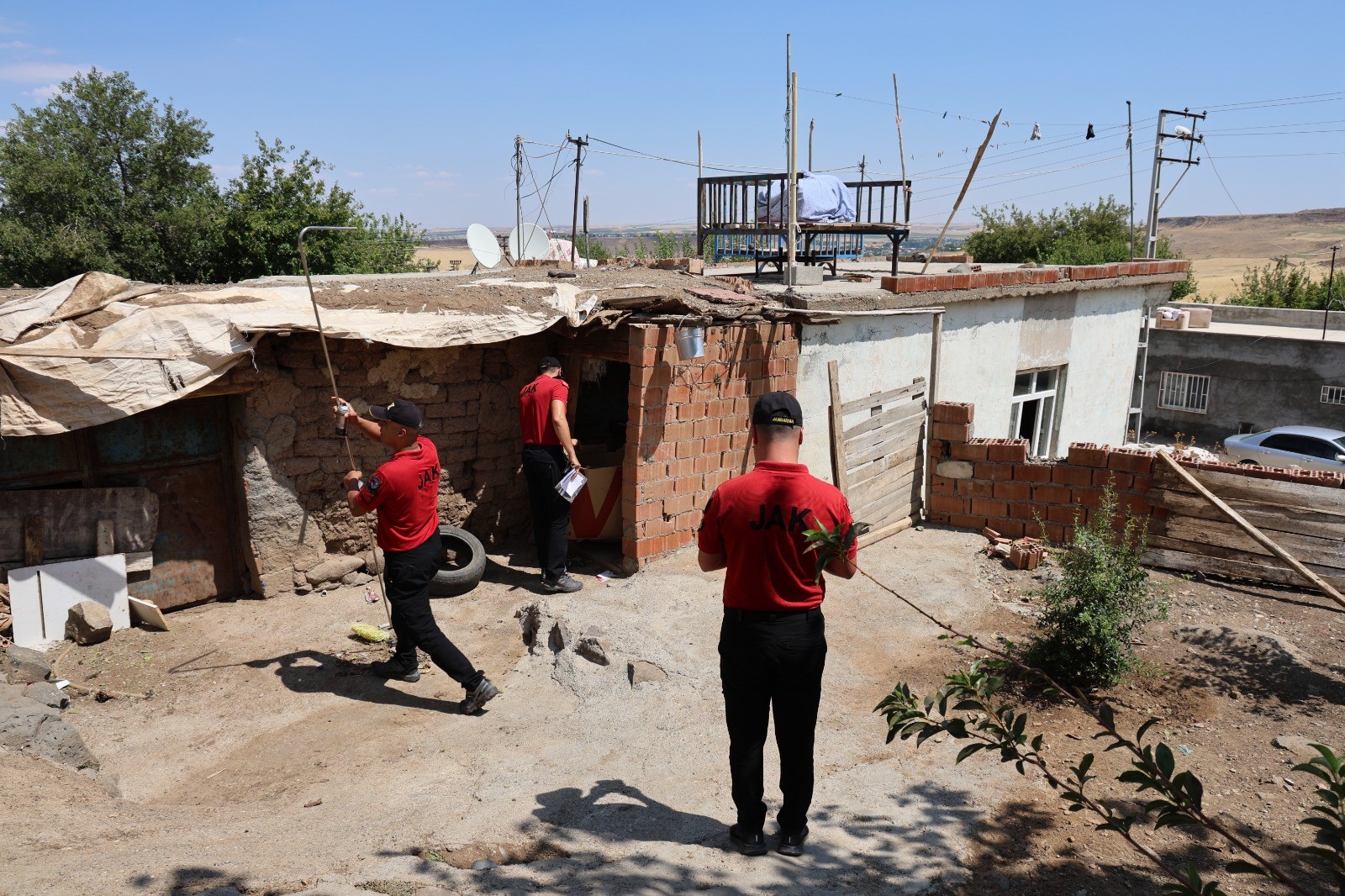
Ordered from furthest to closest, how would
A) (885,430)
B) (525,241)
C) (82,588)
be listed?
1. (525,241)
2. (885,430)
3. (82,588)

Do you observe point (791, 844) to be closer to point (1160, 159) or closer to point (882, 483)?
point (882, 483)

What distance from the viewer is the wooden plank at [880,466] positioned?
26.5 ft

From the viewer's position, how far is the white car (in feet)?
52.9

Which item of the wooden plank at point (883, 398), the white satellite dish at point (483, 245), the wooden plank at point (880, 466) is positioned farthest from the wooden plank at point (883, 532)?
the white satellite dish at point (483, 245)

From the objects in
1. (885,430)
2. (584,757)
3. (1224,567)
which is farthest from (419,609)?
(1224,567)

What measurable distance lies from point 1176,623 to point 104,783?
6.55m

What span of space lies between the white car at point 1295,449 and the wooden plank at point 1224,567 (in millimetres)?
11316

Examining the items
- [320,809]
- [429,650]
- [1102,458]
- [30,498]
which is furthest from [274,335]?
[1102,458]

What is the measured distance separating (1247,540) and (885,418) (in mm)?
3054

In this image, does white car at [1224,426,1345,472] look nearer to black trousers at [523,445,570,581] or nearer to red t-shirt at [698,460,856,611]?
black trousers at [523,445,570,581]

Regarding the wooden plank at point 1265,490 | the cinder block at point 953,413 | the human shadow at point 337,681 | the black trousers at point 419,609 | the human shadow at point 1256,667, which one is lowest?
the human shadow at point 337,681

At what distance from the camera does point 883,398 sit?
27.9ft

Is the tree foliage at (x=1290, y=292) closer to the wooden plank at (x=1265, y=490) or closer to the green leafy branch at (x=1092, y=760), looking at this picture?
the wooden plank at (x=1265, y=490)

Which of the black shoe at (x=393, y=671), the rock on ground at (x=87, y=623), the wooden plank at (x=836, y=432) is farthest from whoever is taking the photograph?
the wooden plank at (x=836, y=432)
